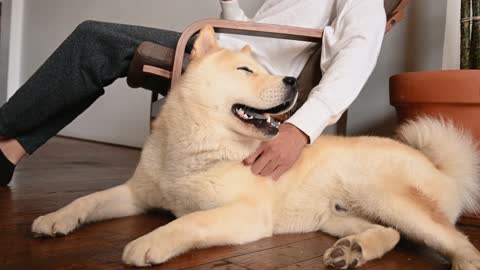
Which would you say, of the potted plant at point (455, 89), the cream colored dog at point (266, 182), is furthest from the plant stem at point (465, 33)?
the cream colored dog at point (266, 182)

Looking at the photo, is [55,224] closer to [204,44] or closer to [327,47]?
A: [204,44]

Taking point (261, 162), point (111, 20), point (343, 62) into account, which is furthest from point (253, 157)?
point (111, 20)

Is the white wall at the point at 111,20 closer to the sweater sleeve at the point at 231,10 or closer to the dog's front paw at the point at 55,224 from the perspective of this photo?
the sweater sleeve at the point at 231,10

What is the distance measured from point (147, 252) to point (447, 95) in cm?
117

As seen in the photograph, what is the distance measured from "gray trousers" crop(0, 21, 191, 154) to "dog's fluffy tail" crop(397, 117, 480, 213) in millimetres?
1019

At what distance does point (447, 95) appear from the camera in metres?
1.56

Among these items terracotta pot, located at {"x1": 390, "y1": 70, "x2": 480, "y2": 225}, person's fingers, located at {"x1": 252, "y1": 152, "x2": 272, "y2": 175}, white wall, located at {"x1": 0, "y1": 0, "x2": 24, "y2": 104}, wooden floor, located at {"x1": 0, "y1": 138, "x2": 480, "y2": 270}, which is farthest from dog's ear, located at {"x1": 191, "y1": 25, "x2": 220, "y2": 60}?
white wall, located at {"x1": 0, "y1": 0, "x2": 24, "y2": 104}

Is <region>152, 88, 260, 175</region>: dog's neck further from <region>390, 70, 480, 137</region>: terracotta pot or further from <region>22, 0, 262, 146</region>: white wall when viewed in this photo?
<region>22, 0, 262, 146</region>: white wall

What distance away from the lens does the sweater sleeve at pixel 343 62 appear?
4.57 feet

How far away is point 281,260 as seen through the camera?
1086 millimetres

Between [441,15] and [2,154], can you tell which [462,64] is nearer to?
[441,15]

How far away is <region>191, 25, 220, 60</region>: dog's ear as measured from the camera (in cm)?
132

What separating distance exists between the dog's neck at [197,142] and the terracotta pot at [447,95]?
74cm

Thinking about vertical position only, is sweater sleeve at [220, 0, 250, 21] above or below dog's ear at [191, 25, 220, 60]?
above
